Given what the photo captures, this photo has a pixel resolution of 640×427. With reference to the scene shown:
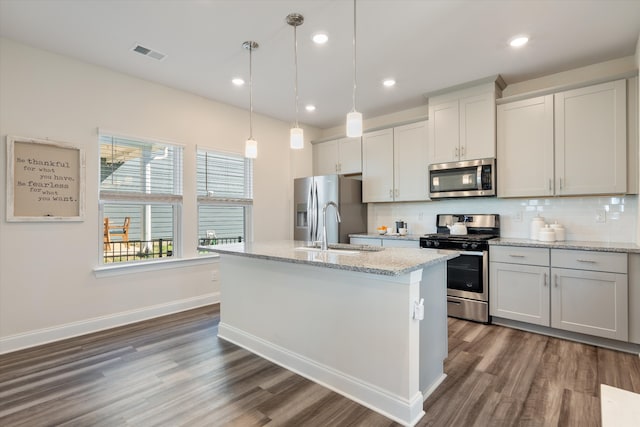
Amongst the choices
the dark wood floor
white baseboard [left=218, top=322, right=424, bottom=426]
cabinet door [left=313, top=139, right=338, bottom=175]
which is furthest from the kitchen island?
cabinet door [left=313, top=139, right=338, bottom=175]

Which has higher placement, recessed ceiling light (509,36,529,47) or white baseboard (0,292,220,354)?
recessed ceiling light (509,36,529,47)

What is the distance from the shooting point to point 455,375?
2.34 meters

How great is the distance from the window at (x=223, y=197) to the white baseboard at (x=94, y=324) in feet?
2.58

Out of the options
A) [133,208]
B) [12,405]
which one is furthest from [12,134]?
[12,405]

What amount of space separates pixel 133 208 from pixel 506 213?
4339 mm

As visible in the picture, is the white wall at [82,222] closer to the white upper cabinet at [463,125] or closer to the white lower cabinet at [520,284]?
the white upper cabinet at [463,125]

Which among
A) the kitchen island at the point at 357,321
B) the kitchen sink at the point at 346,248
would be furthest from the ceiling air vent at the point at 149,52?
the kitchen sink at the point at 346,248

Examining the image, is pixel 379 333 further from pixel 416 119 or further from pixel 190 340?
pixel 416 119

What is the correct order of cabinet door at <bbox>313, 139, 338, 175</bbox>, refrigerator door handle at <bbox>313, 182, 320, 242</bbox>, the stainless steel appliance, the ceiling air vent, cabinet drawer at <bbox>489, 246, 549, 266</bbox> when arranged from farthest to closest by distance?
1. cabinet door at <bbox>313, 139, 338, 175</bbox>
2. refrigerator door handle at <bbox>313, 182, 320, 242</bbox>
3. the stainless steel appliance
4. cabinet drawer at <bbox>489, 246, 549, 266</bbox>
5. the ceiling air vent

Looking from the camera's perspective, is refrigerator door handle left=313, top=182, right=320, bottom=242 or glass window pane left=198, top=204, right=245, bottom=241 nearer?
glass window pane left=198, top=204, right=245, bottom=241

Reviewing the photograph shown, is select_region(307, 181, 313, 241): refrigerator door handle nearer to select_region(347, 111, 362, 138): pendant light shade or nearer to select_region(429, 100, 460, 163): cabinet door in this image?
select_region(429, 100, 460, 163): cabinet door

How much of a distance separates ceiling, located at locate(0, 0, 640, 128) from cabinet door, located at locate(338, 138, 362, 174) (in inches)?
48.7

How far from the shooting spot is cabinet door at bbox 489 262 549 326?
10.1 feet

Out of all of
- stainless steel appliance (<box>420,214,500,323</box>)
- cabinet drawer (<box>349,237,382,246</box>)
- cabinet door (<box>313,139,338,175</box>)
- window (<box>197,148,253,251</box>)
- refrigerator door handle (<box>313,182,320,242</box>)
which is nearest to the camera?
stainless steel appliance (<box>420,214,500,323</box>)
